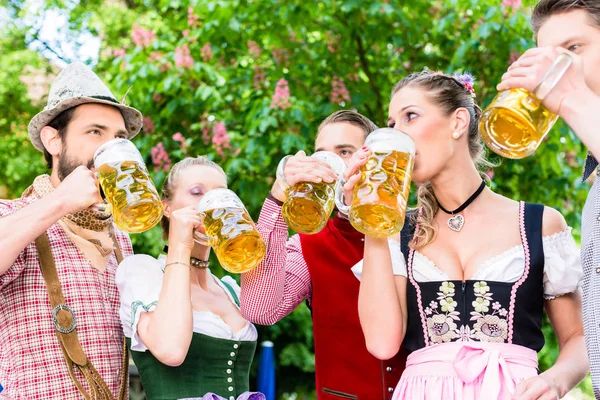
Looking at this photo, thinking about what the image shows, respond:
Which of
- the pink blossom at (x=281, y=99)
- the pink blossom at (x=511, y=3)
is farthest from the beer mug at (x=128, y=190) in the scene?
the pink blossom at (x=511, y=3)

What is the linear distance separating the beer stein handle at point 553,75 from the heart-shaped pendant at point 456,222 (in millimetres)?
748

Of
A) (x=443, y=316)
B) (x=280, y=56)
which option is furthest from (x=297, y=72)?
(x=443, y=316)

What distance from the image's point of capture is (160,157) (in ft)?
14.9

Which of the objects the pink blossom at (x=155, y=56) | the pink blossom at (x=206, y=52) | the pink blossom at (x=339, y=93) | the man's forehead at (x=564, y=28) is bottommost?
the man's forehead at (x=564, y=28)

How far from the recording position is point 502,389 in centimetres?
186

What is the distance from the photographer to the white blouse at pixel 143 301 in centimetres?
219

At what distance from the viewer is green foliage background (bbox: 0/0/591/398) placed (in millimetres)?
4387

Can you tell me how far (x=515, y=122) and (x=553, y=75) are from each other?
23 cm

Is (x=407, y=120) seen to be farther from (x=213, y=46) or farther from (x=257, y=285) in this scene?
(x=213, y=46)

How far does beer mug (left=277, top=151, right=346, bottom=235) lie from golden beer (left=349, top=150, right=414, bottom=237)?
0.76 ft

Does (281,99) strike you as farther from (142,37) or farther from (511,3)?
(511,3)

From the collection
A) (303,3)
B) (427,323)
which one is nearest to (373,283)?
(427,323)

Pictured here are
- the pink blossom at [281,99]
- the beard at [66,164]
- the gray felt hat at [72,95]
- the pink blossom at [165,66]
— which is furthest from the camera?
the pink blossom at [165,66]

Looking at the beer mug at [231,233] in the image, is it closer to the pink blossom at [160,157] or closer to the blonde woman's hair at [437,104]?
the blonde woman's hair at [437,104]
